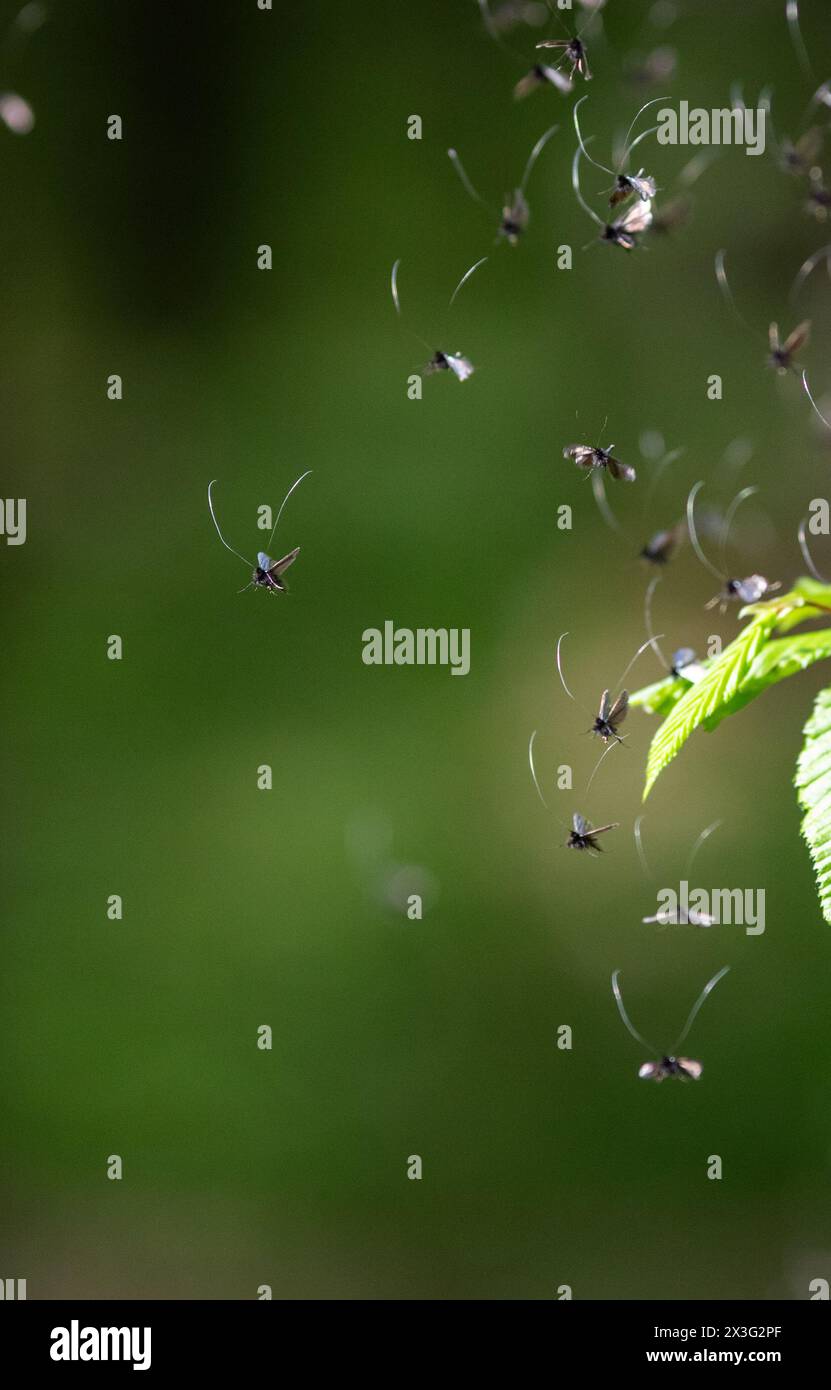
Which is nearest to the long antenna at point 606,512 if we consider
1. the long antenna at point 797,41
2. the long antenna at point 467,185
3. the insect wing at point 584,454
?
the long antenna at point 467,185

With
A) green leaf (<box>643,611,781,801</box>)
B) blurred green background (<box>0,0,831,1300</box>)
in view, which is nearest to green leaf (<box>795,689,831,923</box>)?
green leaf (<box>643,611,781,801</box>)

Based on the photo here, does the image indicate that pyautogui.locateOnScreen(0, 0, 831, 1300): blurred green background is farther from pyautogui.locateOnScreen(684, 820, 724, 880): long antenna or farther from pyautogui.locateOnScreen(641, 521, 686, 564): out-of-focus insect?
pyautogui.locateOnScreen(641, 521, 686, 564): out-of-focus insect

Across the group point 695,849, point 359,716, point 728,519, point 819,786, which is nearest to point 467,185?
point 728,519

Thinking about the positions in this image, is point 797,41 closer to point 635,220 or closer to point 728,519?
point 728,519

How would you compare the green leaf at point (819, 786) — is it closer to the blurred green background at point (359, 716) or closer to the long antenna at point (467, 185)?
the blurred green background at point (359, 716)

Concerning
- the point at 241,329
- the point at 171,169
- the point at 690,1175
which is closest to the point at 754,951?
the point at 690,1175
